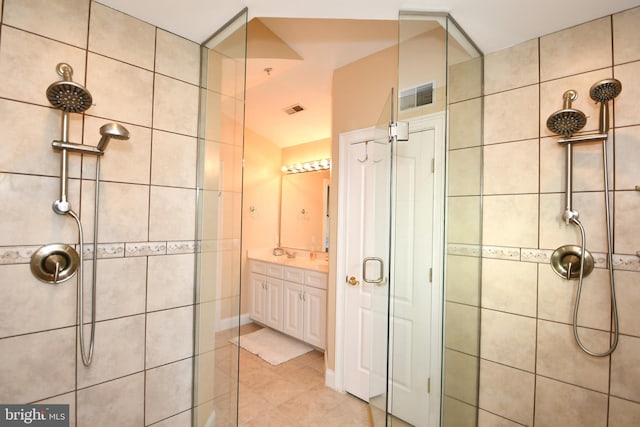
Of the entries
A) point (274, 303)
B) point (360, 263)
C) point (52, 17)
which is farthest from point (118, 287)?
point (274, 303)

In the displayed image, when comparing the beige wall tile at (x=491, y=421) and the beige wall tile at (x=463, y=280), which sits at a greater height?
the beige wall tile at (x=463, y=280)

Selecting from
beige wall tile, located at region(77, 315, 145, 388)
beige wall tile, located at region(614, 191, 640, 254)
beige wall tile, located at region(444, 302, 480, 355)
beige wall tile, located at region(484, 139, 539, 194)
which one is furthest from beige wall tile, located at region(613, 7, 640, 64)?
beige wall tile, located at region(77, 315, 145, 388)

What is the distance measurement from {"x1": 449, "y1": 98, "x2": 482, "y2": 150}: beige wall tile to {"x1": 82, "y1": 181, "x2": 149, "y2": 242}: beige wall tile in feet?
5.19

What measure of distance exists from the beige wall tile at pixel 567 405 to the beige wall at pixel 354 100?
4.52 ft

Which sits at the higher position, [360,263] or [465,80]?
[465,80]

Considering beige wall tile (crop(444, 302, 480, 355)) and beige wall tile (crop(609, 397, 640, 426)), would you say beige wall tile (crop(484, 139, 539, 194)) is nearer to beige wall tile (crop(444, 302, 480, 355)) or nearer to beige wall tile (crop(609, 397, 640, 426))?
beige wall tile (crop(444, 302, 480, 355))

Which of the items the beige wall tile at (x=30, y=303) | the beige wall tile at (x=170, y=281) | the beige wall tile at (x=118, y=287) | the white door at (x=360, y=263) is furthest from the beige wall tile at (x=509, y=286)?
the beige wall tile at (x=30, y=303)

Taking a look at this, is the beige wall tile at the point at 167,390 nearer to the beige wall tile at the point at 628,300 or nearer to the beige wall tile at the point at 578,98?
the beige wall tile at the point at 628,300

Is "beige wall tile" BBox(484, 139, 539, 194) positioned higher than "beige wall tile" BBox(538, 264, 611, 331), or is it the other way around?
"beige wall tile" BBox(484, 139, 539, 194)

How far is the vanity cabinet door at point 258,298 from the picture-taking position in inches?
136

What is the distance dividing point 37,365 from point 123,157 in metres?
0.96

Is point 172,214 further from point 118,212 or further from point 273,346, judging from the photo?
point 273,346

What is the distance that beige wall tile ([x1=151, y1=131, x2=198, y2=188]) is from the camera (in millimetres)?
1464

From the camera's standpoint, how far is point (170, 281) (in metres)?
1.51
